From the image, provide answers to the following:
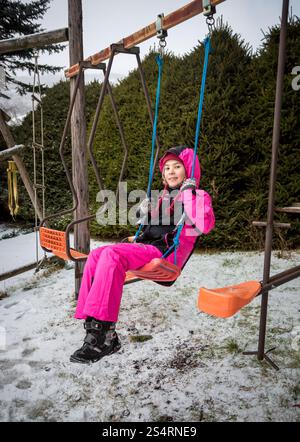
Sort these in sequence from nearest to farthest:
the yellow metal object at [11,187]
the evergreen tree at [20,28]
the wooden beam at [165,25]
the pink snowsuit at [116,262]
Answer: the pink snowsuit at [116,262] < the wooden beam at [165,25] < the yellow metal object at [11,187] < the evergreen tree at [20,28]

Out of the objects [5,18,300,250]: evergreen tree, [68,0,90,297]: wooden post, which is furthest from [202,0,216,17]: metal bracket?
[5,18,300,250]: evergreen tree

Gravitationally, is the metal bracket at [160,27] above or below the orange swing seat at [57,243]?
above

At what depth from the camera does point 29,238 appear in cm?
658

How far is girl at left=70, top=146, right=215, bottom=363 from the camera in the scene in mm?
1849

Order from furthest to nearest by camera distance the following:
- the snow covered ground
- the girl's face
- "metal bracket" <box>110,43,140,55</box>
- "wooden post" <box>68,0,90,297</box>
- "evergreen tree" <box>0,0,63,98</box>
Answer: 1. "evergreen tree" <box>0,0,63,98</box>
2. "wooden post" <box>68,0,90,297</box>
3. the girl's face
4. "metal bracket" <box>110,43,140,55</box>
5. the snow covered ground

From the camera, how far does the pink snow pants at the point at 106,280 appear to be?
6.01ft

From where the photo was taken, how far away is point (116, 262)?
6.29 feet

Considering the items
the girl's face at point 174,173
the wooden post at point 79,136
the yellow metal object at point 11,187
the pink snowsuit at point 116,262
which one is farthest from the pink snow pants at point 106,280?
the yellow metal object at point 11,187

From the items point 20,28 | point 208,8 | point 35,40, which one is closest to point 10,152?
point 35,40

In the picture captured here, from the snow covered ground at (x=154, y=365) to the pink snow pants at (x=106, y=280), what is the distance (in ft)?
1.52

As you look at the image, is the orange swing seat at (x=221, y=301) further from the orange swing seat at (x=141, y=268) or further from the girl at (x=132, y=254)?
the girl at (x=132, y=254)

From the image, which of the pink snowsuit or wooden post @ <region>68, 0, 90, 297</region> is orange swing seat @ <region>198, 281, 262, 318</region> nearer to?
the pink snowsuit

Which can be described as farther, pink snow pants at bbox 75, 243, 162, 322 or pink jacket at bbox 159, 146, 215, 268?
pink jacket at bbox 159, 146, 215, 268

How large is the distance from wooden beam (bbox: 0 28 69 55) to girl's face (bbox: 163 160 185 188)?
5.54 ft
